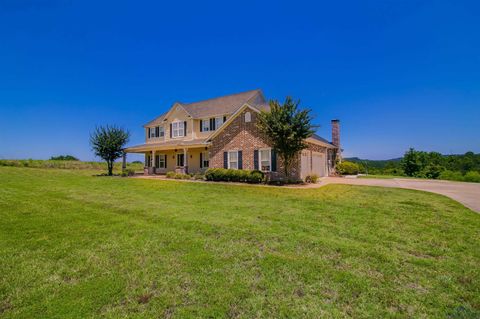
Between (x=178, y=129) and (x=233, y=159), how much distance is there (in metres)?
9.69

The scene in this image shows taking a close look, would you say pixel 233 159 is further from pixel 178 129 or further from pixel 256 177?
pixel 178 129

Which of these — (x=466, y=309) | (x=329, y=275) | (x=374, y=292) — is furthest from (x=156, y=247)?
(x=466, y=309)

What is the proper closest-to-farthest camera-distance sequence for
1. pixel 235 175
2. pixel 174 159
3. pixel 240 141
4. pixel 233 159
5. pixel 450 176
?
pixel 235 175 < pixel 240 141 < pixel 233 159 < pixel 174 159 < pixel 450 176

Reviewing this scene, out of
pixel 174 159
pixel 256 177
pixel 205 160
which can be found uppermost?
pixel 174 159

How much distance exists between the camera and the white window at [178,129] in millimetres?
25156

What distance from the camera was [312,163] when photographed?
1967 cm

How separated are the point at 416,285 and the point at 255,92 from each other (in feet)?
74.1

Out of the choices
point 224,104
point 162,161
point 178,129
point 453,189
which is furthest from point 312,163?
point 162,161

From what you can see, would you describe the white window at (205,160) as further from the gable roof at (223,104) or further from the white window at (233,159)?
the white window at (233,159)

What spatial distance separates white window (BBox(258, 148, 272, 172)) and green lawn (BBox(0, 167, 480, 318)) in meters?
9.31

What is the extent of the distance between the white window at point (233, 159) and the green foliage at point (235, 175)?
1365mm

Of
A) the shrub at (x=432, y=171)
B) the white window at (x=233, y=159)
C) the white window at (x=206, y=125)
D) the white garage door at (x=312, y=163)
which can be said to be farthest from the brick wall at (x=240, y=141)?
the shrub at (x=432, y=171)

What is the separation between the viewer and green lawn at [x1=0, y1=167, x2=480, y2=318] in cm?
302

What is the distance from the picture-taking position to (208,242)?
5133mm
